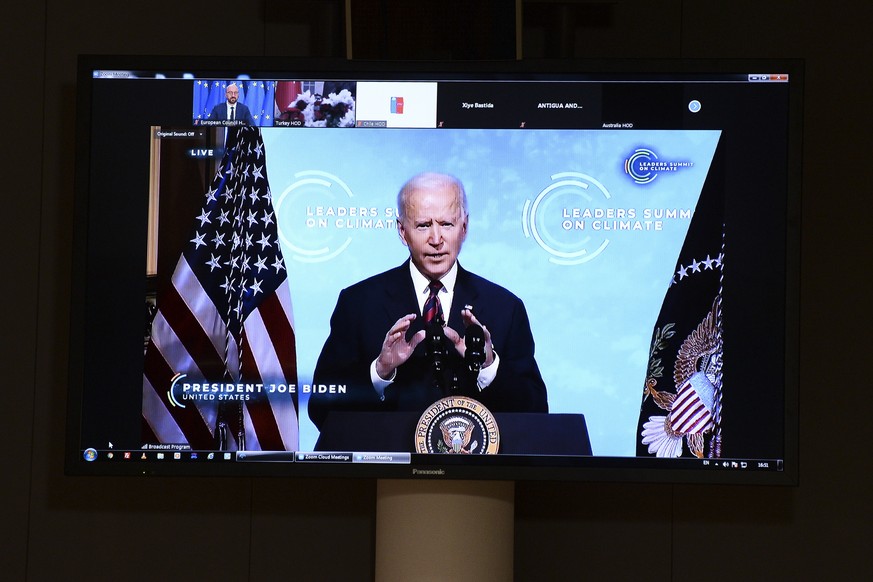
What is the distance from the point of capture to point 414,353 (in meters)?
2.50

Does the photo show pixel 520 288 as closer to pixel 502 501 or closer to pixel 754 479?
pixel 502 501

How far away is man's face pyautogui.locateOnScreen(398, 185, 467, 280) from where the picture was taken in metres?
2.51

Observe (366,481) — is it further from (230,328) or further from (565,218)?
(565,218)

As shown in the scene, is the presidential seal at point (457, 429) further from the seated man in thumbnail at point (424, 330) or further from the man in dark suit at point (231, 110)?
the man in dark suit at point (231, 110)

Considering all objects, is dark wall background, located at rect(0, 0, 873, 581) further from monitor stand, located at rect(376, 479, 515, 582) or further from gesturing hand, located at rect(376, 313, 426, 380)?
gesturing hand, located at rect(376, 313, 426, 380)

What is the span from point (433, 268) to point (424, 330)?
0.17 m

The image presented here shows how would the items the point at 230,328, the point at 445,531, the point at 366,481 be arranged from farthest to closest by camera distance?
1. the point at 366,481
2. the point at 230,328
3. the point at 445,531

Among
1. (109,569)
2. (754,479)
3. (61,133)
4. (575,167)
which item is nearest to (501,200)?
(575,167)

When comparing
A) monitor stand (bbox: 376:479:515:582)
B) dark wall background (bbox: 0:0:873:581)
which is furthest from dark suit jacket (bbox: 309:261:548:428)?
dark wall background (bbox: 0:0:873:581)

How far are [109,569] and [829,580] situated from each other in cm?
215

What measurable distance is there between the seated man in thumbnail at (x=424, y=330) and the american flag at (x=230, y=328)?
0.42 feet

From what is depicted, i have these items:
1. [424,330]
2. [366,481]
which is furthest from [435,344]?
[366,481]

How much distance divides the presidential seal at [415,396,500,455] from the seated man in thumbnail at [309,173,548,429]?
0.08ft

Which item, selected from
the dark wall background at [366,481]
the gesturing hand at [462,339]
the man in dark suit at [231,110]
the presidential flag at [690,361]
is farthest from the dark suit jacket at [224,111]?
the presidential flag at [690,361]
